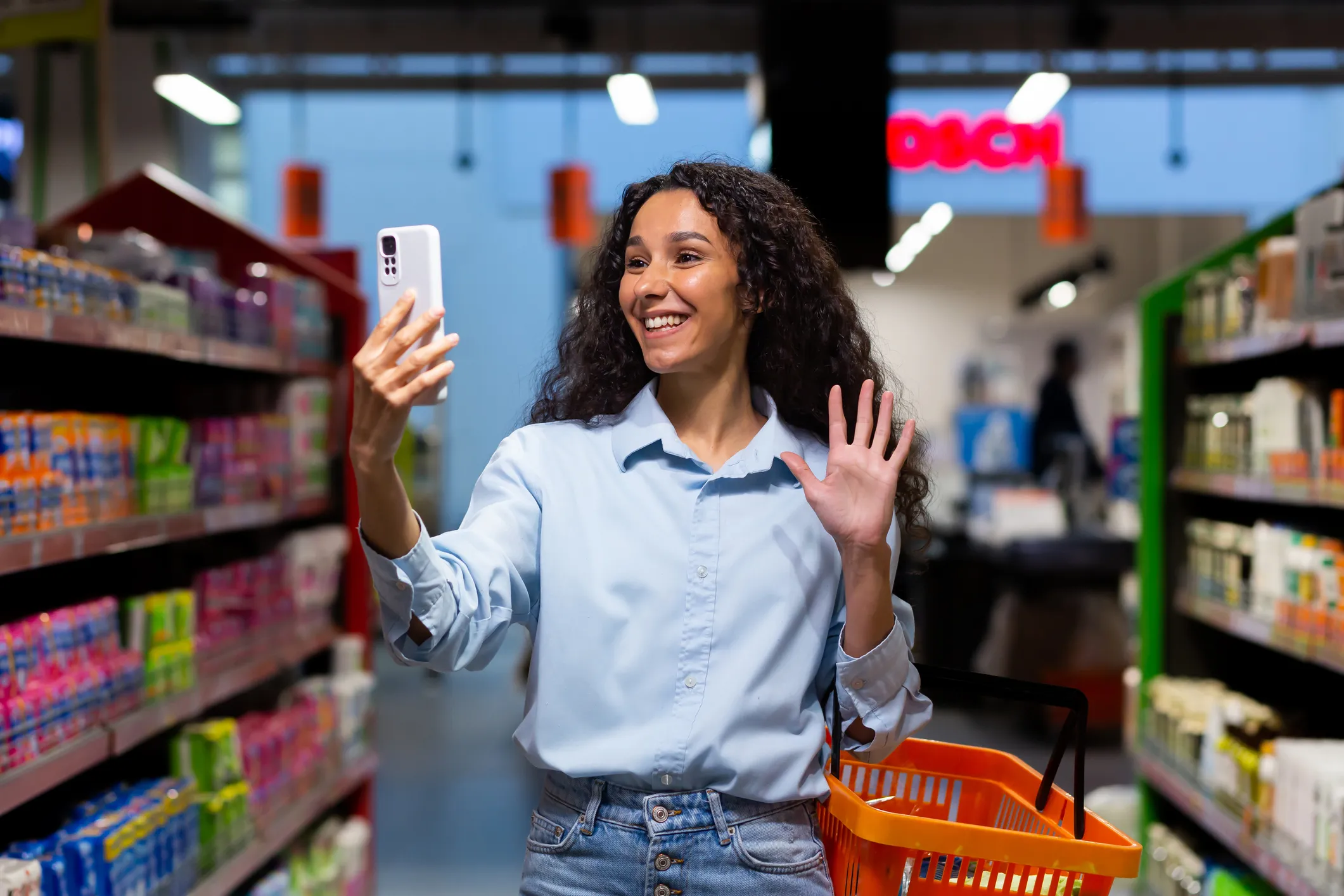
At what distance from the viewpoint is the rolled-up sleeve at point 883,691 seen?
1.64 metres

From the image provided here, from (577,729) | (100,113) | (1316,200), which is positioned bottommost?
(577,729)

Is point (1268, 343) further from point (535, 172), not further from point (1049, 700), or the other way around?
point (535, 172)

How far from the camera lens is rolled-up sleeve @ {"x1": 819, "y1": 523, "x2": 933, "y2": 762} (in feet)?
5.40

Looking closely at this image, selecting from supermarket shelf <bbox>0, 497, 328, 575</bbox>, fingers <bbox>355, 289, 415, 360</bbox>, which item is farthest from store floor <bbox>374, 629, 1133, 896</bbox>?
fingers <bbox>355, 289, 415, 360</bbox>

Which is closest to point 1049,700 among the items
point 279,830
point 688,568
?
point 688,568

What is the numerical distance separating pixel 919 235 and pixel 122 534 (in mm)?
8315

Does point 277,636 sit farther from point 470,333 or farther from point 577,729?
point 470,333

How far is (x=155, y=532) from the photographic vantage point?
9.62 feet

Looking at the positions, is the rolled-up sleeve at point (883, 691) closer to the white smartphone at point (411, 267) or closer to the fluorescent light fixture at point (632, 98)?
the white smartphone at point (411, 267)

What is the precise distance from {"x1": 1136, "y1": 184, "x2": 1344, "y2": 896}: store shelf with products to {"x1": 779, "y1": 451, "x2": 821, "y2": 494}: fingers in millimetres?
1855

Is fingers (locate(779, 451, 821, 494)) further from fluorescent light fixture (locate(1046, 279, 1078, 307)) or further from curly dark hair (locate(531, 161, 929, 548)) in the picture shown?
fluorescent light fixture (locate(1046, 279, 1078, 307))

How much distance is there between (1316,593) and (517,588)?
2.35m

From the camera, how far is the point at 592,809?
62.9 inches

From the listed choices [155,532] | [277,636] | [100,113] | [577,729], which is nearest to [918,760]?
[577,729]
